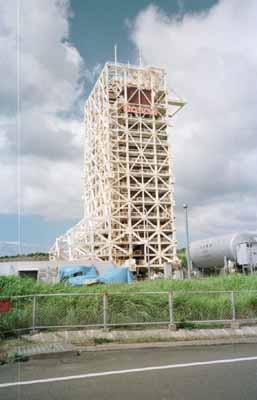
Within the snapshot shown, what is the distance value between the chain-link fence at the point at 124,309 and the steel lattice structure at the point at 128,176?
118 ft

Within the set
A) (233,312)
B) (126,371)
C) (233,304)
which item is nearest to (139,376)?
(126,371)

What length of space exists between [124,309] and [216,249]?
29.2 meters

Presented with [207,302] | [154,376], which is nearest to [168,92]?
[207,302]

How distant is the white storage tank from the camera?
117 ft

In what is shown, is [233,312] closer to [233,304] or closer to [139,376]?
[233,304]

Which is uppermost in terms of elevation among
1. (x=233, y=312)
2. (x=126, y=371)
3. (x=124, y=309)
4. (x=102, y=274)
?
(x=102, y=274)

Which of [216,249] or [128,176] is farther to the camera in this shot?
[128,176]

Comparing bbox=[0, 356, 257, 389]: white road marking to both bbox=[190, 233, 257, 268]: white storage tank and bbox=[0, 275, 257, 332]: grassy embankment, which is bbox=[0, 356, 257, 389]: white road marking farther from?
bbox=[190, 233, 257, 268]: white storage tank

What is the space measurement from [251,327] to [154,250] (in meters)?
40.3

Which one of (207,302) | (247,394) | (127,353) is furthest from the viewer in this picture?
(207,302)

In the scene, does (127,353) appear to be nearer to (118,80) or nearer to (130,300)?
(130,300)

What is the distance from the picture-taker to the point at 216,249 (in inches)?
1519

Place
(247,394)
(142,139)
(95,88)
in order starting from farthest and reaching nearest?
(95,88), (142,139), (247,394)

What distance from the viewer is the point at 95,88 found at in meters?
59.0
